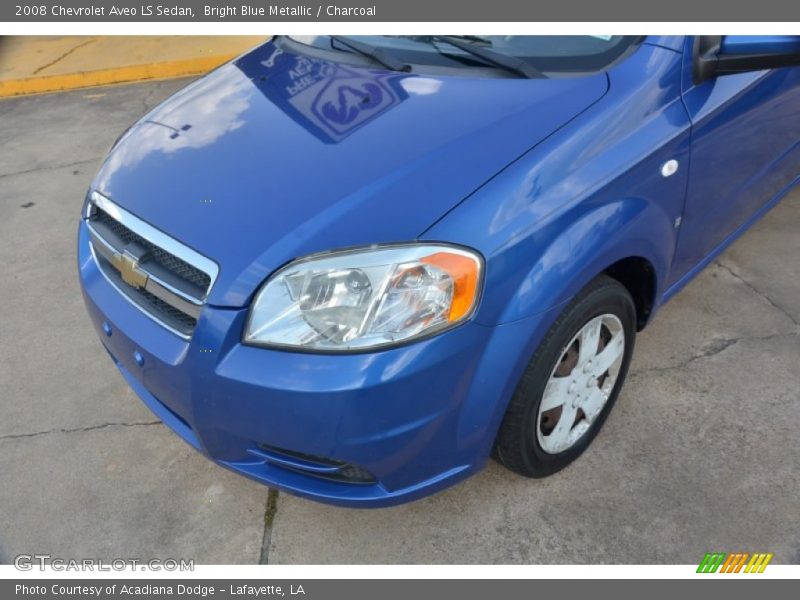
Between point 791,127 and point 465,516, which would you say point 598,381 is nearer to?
point 465,516

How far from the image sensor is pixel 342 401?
169 cm

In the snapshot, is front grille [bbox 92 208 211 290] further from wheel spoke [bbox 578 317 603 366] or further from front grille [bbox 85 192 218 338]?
wheel spoke [bbox 578 317 603 366]

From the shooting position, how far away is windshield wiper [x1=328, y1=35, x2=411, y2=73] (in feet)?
7.75

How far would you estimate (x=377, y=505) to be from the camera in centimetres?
193

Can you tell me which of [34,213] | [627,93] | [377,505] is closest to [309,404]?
[377,505]

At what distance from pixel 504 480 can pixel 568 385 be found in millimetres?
426

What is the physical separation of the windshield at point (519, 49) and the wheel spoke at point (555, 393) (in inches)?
37.3

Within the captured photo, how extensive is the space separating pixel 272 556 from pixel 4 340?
1.87 metres

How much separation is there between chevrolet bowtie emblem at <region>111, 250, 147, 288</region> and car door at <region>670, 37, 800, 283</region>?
1709mm

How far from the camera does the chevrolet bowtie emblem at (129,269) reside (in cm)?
203

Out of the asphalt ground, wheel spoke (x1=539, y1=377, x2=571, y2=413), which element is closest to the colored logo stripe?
the asphalt ground

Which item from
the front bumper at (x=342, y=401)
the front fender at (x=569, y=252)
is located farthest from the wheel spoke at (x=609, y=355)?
the front bumper at (x=342, y=401)

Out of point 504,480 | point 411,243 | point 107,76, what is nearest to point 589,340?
point 504,480

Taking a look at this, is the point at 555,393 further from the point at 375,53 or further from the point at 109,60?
the point at 109,60
